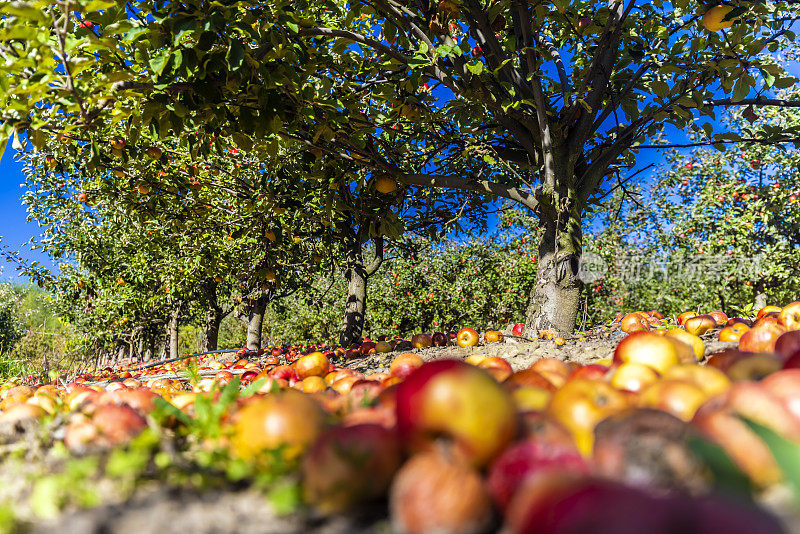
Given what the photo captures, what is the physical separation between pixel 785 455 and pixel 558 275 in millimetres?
3443

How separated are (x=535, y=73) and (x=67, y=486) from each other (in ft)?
11.9

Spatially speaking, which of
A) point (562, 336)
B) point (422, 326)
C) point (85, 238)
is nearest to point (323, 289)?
point (422, 326)

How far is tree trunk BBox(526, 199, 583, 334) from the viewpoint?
13.3 feet

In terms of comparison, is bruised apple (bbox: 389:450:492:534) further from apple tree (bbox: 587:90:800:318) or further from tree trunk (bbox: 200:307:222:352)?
tree trunk (bbox: 200:307:222:352)

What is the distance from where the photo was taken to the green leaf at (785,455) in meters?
0.73

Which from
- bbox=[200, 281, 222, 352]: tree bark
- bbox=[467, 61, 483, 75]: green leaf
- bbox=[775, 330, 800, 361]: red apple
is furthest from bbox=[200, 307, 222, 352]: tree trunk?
bbox=[775, 330, 800, 361]: red apple

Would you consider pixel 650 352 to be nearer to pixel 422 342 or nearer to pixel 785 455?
pixel 785 455

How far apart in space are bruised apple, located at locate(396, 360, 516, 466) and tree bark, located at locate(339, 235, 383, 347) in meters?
6.21

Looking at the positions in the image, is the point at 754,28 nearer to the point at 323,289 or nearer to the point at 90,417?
the point at 90,417

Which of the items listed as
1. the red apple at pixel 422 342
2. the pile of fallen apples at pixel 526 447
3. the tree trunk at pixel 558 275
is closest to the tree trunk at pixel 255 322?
the red apple at pixel 422 342

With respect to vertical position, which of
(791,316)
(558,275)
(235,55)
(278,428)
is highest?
(235,55)

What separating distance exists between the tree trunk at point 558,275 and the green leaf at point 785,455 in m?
3.31

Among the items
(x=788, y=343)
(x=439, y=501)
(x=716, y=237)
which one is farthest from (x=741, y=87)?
(x=716, y=237)

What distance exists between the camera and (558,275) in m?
4.11
